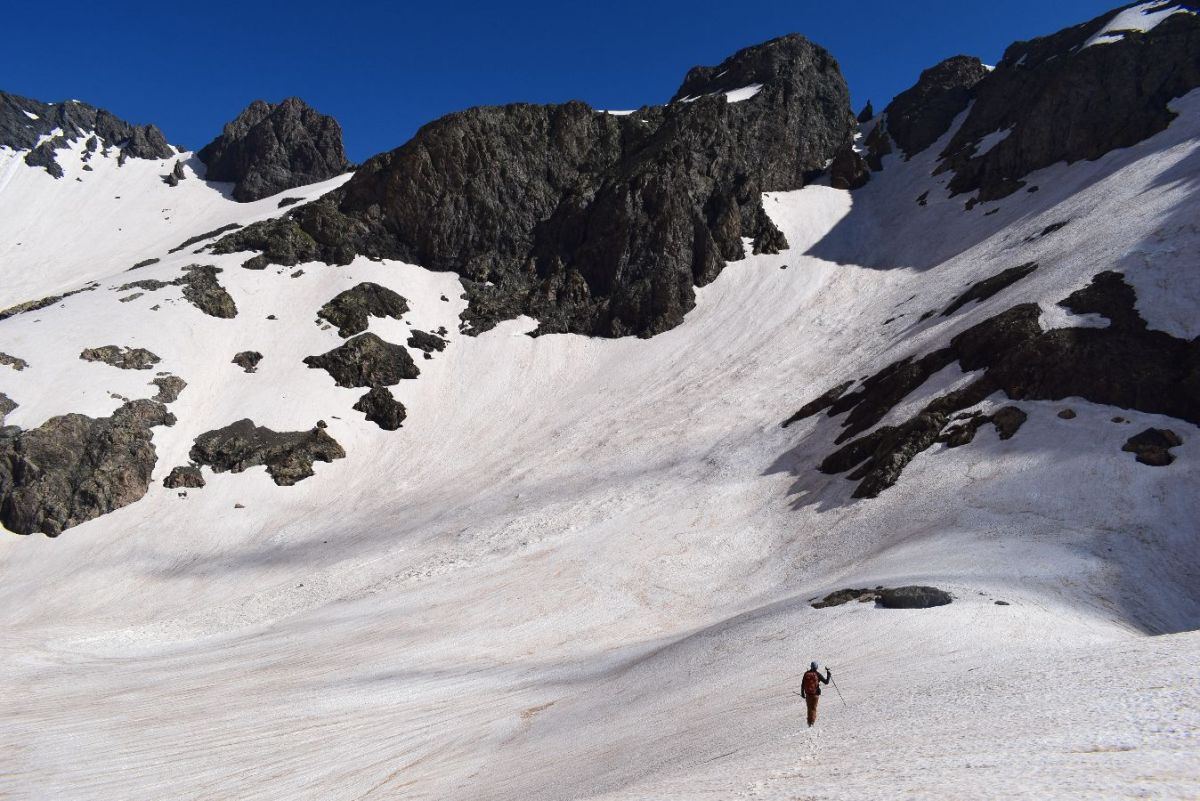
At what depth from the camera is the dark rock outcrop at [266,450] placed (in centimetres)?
5175

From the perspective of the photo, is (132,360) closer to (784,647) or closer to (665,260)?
(665,260)

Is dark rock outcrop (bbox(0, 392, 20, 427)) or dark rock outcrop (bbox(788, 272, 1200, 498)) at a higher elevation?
dark rock outcrop (bbox(0, 392, 20, 427))

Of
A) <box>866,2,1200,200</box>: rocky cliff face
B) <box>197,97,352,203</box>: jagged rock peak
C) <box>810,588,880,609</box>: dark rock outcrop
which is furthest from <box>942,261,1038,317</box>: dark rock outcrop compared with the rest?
<box>197,97,352,203</box>: jagged rock peak

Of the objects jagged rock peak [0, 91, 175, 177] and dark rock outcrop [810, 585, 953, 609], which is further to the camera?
jagged rock peak [0, 91, 175, 177]

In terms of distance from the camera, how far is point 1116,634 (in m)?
16.9

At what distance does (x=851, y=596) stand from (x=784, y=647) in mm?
3837

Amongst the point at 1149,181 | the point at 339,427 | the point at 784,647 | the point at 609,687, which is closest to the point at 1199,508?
the point at 784,647

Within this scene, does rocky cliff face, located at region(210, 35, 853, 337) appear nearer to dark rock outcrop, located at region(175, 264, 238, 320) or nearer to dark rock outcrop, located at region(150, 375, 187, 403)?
dark rock outcrop, located at region(175, 264, 238, 320)

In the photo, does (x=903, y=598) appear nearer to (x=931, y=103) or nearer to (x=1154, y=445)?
(x=1154, y=445)

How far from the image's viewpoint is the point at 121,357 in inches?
2256

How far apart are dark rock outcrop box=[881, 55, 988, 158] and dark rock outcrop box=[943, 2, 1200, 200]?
13.2 meters

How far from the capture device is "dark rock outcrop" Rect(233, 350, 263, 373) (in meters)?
61.4

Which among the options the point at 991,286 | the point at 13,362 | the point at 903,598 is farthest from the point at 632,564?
the point at 13,362

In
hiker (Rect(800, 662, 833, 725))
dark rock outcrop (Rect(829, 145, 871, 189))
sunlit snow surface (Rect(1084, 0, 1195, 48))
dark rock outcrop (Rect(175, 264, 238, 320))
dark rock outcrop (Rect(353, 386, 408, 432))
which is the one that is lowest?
hiker (Rect(800, 662, 833, 725))
